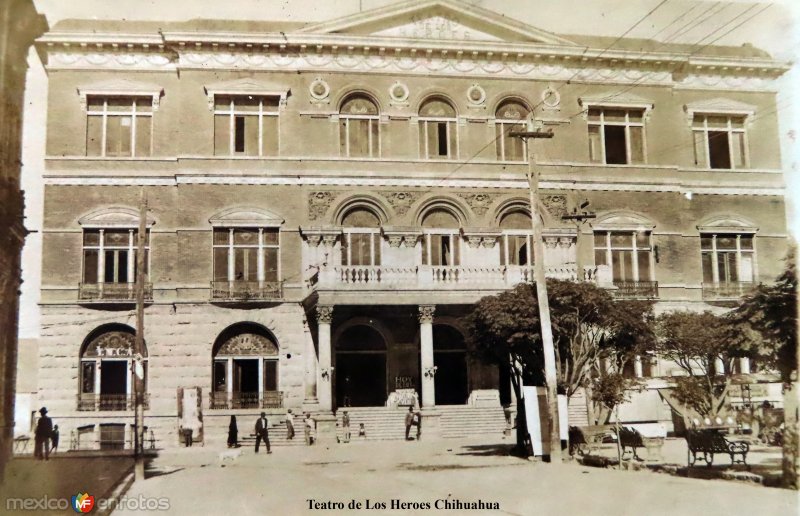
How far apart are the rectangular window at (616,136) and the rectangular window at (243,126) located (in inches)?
400

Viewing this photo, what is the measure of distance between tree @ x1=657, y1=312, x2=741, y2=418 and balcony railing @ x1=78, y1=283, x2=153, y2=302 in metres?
15.2

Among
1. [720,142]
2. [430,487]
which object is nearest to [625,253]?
[720,142]

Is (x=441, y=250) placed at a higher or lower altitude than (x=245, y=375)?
higher

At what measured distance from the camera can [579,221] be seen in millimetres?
25656

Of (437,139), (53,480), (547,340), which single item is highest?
(437,139)

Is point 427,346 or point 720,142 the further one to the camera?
point 427,346

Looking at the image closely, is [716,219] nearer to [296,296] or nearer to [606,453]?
[606,453]

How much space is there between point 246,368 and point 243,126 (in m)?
7.23

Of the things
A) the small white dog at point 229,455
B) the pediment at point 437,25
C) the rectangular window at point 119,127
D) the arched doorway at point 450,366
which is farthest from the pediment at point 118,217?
the arched doorway at point 450,366

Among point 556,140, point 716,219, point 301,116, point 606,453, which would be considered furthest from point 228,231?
Answer: point 716,219

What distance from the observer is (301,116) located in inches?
942

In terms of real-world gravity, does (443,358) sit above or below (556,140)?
below

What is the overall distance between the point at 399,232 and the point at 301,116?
5120 mm

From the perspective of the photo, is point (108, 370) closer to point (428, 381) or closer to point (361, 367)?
point (361, 367)
